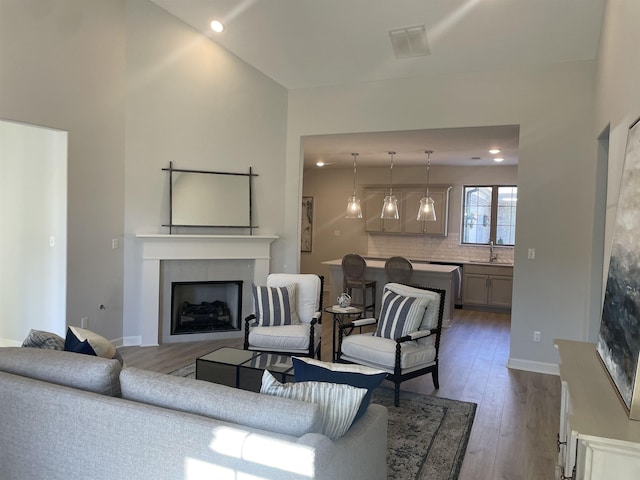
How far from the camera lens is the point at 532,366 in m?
4.89

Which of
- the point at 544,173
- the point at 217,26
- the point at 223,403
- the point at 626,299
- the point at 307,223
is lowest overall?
the point at 223,403

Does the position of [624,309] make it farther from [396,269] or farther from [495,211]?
[495,211]

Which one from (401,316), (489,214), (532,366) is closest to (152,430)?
(401,316)

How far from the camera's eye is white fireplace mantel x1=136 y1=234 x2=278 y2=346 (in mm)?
5488

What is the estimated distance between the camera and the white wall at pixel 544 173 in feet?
15.2

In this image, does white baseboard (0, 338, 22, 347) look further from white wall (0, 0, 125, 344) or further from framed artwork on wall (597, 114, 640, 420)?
framed artwork on wall (597, 114, 640, 420)

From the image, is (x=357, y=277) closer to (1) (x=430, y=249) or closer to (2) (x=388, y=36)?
(1) (x=430, y=249)

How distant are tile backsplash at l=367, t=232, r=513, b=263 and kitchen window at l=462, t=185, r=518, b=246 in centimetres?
15

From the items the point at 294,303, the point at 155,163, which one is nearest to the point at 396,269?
the point at 294,303

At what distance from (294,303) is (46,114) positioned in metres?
3.00

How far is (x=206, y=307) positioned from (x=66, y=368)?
3.96 metres

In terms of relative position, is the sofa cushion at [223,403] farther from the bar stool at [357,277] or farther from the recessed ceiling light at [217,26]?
the bar stool at [357,277]

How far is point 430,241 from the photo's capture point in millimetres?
9086

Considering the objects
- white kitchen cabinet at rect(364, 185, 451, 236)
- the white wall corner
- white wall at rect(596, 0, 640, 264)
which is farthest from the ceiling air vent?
the white wall corner
